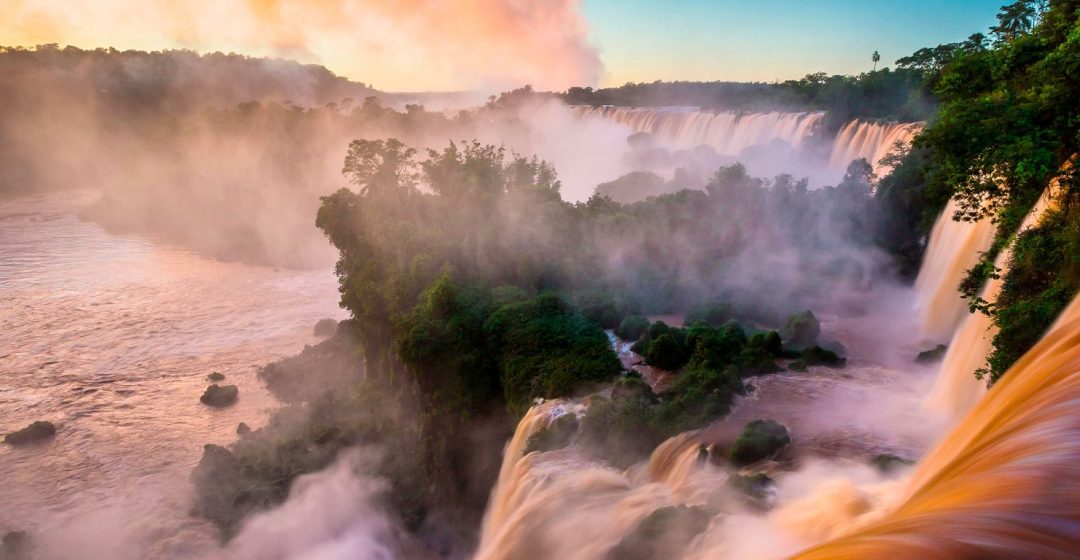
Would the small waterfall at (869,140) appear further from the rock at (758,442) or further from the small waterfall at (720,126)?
the rock at (758,442)

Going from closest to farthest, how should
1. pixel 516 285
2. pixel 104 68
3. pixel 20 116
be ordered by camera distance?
pixel 516 285 < pixel 20 116 < pixel 104 68

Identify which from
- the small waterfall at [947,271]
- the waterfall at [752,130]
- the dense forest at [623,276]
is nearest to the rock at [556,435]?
the dense forest at [623,276]

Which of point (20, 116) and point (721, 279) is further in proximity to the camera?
point (20, 116)

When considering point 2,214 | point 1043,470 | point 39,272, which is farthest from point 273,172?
point 1043,470

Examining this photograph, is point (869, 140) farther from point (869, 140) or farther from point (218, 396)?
point (218, 396)

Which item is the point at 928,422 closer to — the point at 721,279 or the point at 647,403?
the point at 647,403

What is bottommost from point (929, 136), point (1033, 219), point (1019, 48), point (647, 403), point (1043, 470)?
point (647, 403)

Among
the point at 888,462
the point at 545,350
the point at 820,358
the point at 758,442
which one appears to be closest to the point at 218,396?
the point at 545,350
